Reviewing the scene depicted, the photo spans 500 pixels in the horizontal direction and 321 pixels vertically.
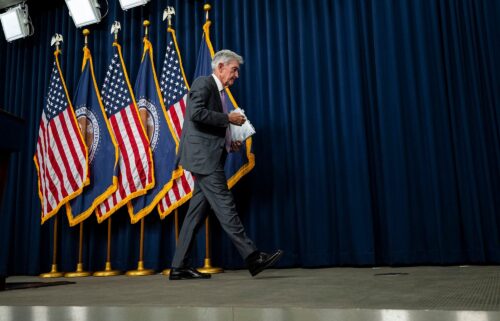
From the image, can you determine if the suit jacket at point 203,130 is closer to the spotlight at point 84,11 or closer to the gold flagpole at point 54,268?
the gold flagpole at point 54,268

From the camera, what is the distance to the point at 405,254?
328 centimetres

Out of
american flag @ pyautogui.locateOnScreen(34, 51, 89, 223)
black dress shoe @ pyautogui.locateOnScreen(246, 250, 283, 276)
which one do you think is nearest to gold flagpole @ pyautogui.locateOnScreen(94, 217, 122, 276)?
american flag @ pyautogui.locateOnScreen(34, 51, 89, 223)

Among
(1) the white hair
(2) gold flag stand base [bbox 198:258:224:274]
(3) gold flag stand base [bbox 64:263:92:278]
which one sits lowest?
(3) gold flag stand base [bbox 64:263:92:278]

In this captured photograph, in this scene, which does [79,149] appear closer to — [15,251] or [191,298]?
[15,251]

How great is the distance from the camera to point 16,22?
16.4ft

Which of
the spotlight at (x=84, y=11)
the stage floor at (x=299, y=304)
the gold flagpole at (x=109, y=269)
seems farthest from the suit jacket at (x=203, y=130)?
the spotlight at (x=84, y=11)

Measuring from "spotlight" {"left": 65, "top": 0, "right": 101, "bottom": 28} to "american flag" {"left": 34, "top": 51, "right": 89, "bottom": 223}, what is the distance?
2.22 ft

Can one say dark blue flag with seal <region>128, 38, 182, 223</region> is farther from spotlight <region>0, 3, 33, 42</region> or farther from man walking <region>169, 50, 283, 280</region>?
spotlight <region>0, 3, 33, 42</region>

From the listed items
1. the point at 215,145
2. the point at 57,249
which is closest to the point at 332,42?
the point at 215,145

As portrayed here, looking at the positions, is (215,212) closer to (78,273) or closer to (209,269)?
(209,269)

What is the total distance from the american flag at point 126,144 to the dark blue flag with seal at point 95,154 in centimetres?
6

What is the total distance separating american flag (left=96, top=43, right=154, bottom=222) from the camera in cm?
398

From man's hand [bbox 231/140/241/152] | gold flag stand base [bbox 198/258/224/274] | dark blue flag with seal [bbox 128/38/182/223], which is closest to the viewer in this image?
man's hand [bbox 231/140/241/152]

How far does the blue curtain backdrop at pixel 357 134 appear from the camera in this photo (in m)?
3.25
